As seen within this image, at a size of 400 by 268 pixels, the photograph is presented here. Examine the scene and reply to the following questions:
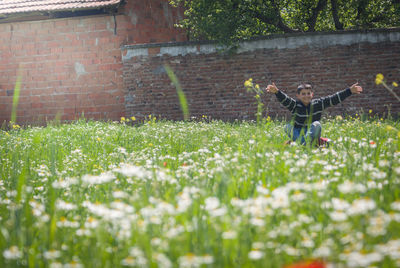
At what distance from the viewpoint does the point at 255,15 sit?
416 inches

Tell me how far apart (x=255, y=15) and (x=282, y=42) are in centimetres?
195

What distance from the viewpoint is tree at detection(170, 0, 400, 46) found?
31.6ft

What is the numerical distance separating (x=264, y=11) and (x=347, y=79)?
3.27 m

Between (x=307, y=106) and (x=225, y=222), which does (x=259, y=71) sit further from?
(x=225, y=222)

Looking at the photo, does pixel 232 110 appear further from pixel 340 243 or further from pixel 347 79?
pixel 340 243

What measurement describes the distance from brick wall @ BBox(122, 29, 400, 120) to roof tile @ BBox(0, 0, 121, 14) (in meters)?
1.65

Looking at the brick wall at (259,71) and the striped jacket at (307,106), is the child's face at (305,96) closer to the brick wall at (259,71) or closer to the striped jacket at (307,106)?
the striped jacket at (307,106)

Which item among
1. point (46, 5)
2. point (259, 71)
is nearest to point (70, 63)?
point (46, 5)

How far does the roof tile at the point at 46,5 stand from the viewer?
1016 centimetres

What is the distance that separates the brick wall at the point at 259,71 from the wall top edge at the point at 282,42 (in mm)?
22

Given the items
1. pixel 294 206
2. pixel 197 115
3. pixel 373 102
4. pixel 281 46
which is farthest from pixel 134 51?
→ pixel 294 206

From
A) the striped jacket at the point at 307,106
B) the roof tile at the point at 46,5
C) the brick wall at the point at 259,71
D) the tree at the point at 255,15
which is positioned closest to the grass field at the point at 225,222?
the striped jacket at the point at 307,106

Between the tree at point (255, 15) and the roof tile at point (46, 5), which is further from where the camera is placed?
the roof tile at point (46, 5)

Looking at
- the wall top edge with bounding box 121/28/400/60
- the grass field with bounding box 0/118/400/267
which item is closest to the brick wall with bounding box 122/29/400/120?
the wall top edge with bounding box 121/28/400/60
